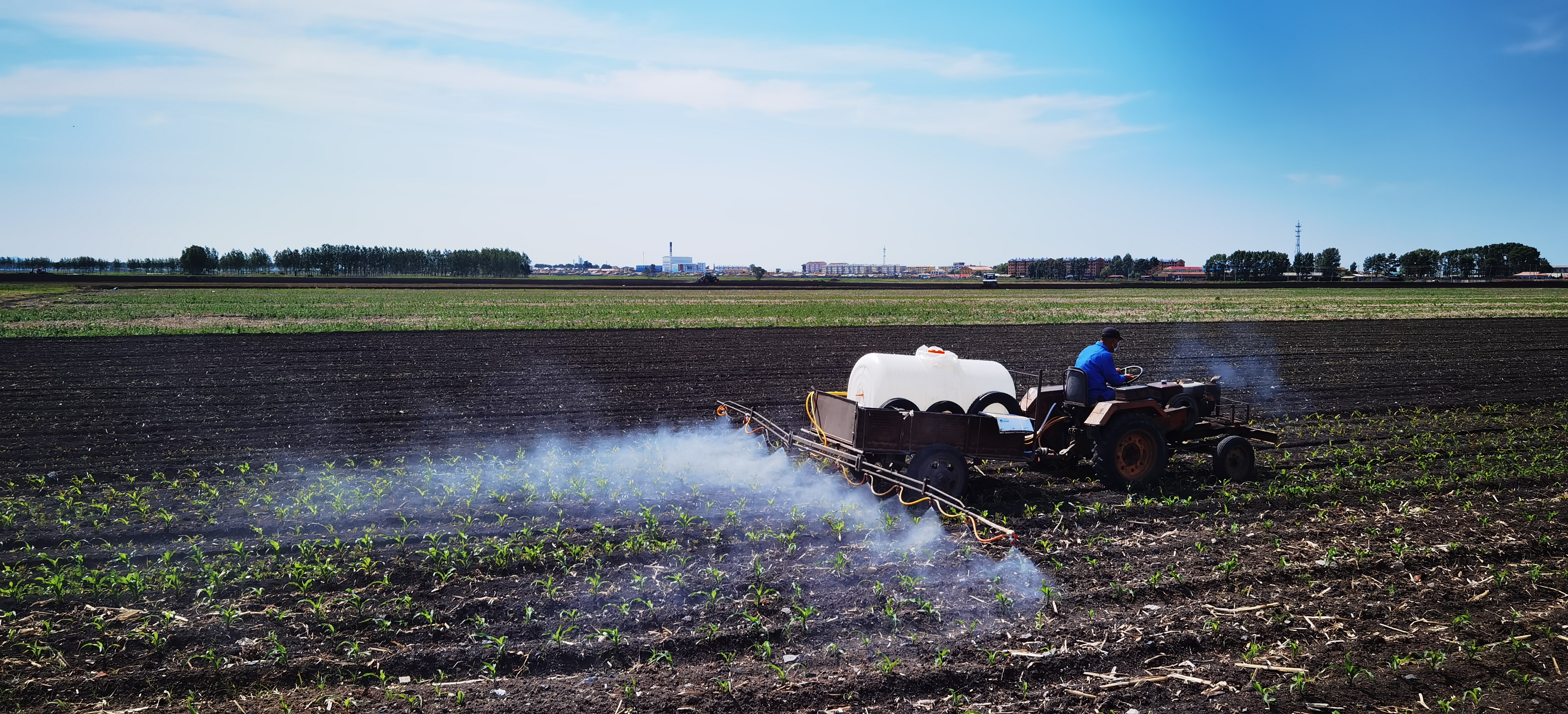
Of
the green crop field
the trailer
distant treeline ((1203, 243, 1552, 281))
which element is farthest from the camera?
distant treeline ((1203, 243, 1552, 281))

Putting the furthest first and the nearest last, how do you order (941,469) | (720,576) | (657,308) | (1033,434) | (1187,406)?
(657,308), (1187,406), (1033,434), (941,469), (720,576)

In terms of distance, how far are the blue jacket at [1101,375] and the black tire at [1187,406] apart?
0.96 meters

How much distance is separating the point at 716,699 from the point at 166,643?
3.93 metres

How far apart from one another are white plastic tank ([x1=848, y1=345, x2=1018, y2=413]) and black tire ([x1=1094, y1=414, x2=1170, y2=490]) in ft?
4.10

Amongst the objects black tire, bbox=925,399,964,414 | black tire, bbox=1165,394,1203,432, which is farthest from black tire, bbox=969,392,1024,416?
black tire, bbox=1165,394,1203,432

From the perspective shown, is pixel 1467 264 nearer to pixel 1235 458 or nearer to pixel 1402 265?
pixel 1402 265

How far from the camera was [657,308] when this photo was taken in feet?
151

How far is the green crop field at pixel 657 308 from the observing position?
3366 centimetres

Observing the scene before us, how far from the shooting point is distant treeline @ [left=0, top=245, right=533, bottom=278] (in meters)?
119

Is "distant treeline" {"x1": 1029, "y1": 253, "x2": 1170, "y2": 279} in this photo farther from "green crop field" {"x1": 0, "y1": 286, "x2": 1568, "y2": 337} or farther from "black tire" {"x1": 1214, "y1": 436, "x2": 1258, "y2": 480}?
"black tire" {"x1": 1214, "y1": 436, "x2": 1258, "y2": 480}

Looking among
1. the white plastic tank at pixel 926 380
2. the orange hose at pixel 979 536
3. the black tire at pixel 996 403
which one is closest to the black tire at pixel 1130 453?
the black tire at pixel 996 403

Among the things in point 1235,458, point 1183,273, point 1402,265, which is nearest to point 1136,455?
point 1235,458

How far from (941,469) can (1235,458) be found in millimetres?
4110

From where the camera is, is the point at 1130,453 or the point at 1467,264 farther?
the point at 1467,264
